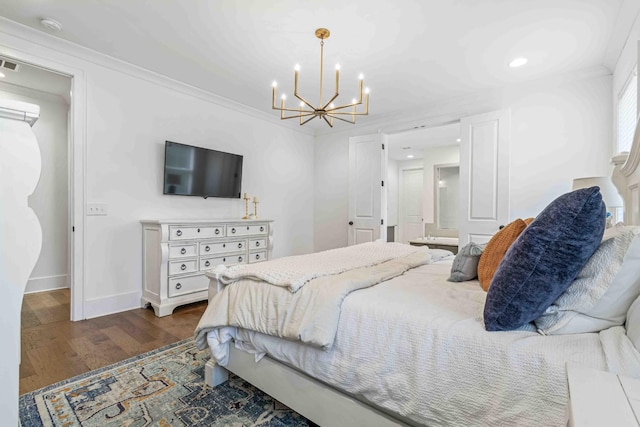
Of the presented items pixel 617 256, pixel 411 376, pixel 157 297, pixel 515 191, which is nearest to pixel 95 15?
pixel 157 297

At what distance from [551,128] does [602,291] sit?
320 cm

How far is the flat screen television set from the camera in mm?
3436

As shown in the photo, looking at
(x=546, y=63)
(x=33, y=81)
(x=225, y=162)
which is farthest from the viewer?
(x=225, y=162)

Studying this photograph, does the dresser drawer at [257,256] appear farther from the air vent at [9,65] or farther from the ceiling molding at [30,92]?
the ceiling molding at [30,92]

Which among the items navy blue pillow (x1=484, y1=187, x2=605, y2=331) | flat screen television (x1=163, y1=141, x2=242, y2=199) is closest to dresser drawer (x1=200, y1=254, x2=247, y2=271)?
flat screen television (x1=163, y1=141, x2=242, y2=199)

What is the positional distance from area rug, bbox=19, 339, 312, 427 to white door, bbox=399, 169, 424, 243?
6.70 metres

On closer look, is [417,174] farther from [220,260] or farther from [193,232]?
[193,232]

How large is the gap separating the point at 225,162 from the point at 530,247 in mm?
3645

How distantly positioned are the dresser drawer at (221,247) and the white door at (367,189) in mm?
1887

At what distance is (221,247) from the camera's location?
3477 millimetres

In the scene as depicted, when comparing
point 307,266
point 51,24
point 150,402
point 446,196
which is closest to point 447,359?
point 307,266

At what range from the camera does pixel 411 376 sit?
3.46ft

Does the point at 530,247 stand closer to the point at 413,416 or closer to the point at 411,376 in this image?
the point at 411,376

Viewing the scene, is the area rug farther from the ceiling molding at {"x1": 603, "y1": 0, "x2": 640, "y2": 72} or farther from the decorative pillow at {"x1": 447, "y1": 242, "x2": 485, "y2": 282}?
the ceiling molding at {"x1": 603, "y1": 0, "x2": 640, "y2": 72}
